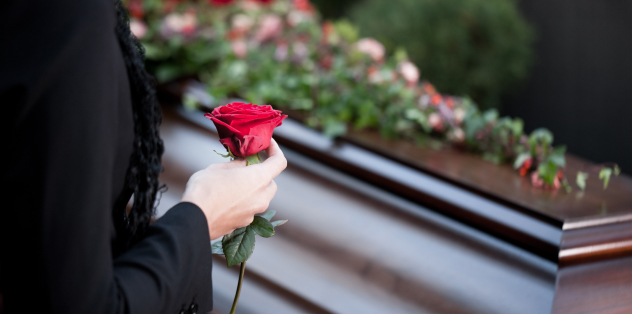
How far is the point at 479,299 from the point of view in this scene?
795 mm

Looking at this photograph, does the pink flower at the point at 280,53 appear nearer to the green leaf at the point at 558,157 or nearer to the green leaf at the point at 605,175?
the green leaf at the point at 558,157

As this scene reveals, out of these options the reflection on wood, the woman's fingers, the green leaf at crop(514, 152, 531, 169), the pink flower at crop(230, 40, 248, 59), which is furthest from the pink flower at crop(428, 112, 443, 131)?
the woman's fingers

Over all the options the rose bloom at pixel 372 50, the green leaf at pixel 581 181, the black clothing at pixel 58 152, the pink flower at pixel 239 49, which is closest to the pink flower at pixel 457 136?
the green leaf at pixel 581 181

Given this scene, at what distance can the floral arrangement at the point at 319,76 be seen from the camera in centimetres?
128

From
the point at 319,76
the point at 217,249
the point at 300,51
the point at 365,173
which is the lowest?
the point at 217,249

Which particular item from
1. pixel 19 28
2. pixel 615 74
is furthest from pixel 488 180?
pixel 615 74

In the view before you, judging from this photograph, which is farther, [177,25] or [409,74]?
[177,25]

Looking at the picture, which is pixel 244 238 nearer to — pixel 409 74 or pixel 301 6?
pixel 409 74

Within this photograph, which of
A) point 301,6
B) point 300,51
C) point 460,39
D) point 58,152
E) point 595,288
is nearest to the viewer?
point 58,152

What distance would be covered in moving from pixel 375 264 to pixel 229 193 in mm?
Answer: 443

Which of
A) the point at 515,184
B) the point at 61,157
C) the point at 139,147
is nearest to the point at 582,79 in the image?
the point at 515,184

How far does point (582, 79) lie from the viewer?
3.32 metres

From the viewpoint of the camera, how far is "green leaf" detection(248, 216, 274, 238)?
0.57m

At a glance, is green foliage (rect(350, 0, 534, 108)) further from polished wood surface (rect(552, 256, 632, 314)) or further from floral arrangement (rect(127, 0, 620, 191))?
polished wood surface (rect(552, 256, 632, 314))
